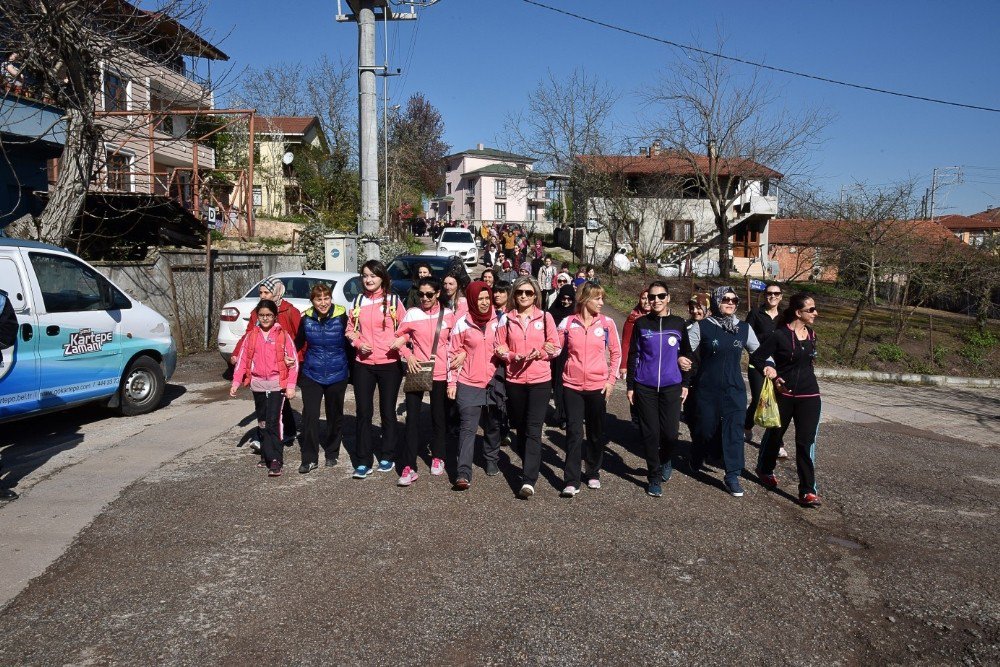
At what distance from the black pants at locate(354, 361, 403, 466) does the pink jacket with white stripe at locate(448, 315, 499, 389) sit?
1.83ft

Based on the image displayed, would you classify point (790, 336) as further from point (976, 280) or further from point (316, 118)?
point (316, 118)

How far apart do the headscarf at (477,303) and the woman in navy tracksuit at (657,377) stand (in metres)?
1.28

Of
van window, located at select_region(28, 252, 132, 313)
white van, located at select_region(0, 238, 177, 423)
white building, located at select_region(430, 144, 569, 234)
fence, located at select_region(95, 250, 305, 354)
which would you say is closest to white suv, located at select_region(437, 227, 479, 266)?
fence, located at select_region(95, 250, 305, 354)

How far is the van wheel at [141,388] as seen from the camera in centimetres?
835

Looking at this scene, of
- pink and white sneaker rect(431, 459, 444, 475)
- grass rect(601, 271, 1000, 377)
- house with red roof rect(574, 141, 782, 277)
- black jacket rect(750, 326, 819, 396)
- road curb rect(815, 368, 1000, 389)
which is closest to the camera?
black jacket rect(750, 326, 819, 396)

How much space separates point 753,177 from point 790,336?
25864 mm

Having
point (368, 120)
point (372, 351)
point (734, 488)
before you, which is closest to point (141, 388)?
point (372, 351)

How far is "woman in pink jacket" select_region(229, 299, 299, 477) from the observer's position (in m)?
6.24

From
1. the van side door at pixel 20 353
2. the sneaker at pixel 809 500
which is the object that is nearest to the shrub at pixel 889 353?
the sneaker at pixel 809 500

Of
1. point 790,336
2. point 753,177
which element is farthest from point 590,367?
point 753,177

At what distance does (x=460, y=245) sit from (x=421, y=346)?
2588 centimetres

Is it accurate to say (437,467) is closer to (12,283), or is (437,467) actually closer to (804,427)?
(804,427)

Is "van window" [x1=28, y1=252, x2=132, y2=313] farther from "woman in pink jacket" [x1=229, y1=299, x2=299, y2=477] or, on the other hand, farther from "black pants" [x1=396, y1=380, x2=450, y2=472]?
"black pants" [x1=396, y1=380, x2=450, y2=472]

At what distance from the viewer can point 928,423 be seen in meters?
10.3
